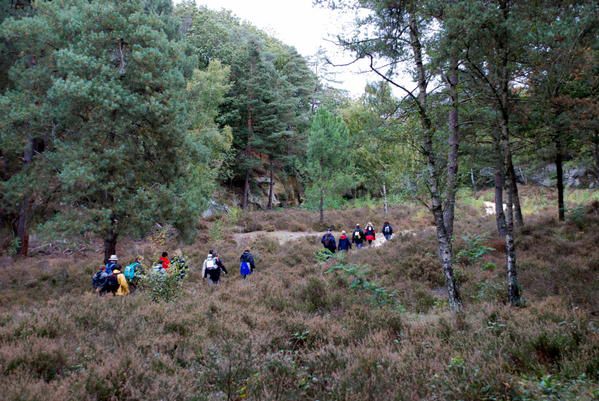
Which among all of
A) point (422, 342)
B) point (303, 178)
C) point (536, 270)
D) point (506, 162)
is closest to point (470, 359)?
point (422, 342)

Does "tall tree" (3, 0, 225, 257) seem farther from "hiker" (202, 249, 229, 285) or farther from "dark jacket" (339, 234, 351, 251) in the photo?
"dark jacket" (339, 234, 351, 251)

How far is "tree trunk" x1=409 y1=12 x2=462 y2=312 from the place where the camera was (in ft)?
28.0

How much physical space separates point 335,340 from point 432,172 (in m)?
4.25

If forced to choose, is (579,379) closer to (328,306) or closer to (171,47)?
(328,306)

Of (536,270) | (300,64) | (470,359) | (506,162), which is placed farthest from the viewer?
(300,64)

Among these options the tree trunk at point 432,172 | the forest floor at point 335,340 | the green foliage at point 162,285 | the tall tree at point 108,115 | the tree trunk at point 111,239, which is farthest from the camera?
the tree trunk at point 111,239

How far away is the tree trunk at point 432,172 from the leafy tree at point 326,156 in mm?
22453

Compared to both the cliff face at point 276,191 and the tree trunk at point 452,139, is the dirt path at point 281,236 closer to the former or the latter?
the cliff face at point 276,191

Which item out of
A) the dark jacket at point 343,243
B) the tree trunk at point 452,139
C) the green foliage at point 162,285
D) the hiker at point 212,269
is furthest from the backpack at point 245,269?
the tree trunk at point 452,139

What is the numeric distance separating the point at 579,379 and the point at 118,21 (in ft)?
59.7

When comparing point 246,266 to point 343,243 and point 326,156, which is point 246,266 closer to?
point 343,243

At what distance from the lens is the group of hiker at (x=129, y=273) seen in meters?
11.2

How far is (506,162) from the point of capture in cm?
848

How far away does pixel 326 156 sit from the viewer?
3191 centimetres
